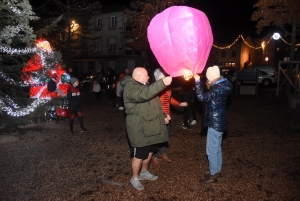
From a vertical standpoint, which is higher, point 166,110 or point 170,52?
point 170,52

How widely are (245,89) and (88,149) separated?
14.5 m

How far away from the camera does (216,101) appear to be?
455 cm

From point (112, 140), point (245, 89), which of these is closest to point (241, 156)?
point (112, 140)

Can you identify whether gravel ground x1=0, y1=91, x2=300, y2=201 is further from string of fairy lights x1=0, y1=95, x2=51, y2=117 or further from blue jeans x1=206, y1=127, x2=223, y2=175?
string of fairy lights x1=0, y1=95, x2=51, y2=117

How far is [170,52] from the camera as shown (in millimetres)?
3811

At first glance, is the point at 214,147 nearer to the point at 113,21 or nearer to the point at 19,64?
the point at 19,64

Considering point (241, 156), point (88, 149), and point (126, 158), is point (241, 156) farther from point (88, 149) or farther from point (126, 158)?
point (88, 149)

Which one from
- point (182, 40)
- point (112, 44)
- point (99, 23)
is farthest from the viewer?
point (99, 23)

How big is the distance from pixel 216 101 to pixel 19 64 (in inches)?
223

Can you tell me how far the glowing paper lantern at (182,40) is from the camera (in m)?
3.67

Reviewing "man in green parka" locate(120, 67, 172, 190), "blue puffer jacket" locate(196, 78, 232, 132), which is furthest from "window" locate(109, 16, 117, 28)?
"blue puffer jacket" locate(196, 78, 232, 132)

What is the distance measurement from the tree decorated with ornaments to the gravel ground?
29.7 inches

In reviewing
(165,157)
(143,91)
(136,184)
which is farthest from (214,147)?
(143,91)

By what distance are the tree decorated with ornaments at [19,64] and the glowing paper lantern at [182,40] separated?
14.7ft
